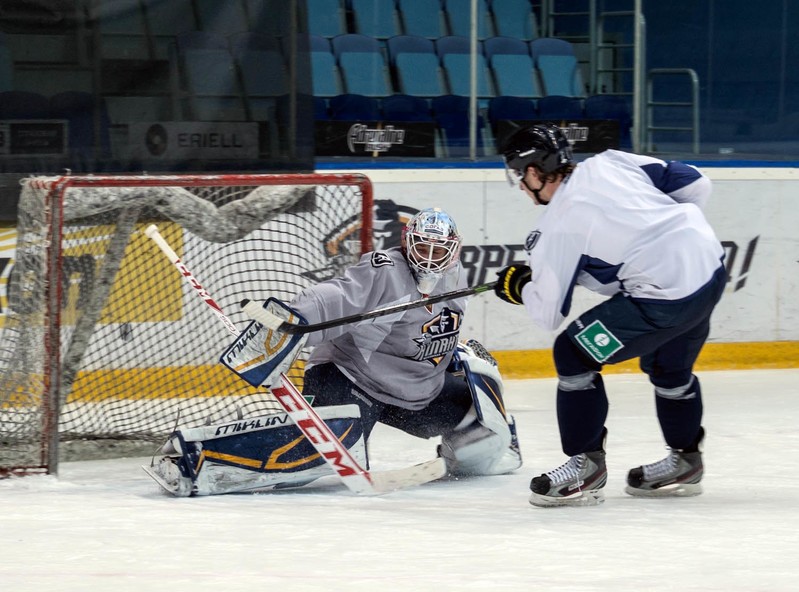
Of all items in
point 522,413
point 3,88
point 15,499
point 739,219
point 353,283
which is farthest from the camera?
point 739,219

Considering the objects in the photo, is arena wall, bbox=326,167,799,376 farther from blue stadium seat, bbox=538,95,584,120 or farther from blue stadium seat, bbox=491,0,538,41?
blue stadium seat, bbox=491,0,538,41

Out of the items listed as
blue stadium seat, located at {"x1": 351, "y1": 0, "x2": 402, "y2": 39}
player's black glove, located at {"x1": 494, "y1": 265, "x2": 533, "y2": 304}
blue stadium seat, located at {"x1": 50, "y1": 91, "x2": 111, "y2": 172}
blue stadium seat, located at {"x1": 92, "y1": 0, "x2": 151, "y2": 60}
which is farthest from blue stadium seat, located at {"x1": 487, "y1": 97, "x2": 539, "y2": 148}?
player's black glove, located at {"x1": 494, "y1": 265, "x2": 533, "y2": 304}

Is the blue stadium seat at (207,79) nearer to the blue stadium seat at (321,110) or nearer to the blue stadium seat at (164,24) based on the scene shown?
the blue stadium seat at (164,24)

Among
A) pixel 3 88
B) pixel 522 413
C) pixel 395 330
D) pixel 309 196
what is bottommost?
pixel 522 413

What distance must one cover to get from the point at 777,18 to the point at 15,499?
507 cm

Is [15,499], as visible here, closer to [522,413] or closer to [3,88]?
[3,88]

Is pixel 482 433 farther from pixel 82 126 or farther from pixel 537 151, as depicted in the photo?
pixel 82 126

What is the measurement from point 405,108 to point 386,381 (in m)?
2.66

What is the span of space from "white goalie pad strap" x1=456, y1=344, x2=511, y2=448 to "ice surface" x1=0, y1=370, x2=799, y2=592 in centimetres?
16

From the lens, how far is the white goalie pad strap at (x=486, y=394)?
3441mm

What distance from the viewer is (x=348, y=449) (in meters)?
3.29

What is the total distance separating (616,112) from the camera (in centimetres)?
596

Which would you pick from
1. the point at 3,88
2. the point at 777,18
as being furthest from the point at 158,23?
the point at 777,18

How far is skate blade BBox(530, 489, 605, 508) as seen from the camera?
313 centimetres
